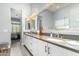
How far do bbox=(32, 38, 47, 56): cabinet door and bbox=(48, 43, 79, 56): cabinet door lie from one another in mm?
123

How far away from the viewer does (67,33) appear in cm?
200

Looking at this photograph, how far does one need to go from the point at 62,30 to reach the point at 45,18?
13.7 inches

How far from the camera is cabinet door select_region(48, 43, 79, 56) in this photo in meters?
1.45

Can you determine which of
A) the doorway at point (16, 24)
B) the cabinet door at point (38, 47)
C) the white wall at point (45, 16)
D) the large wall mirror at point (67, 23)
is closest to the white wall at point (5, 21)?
the doorway at point (16, 24)

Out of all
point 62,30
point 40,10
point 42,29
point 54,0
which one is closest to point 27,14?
point 40,10

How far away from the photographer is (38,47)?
6.73ft

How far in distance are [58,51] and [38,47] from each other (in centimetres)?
51

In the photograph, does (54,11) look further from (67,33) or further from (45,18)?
(67,33)

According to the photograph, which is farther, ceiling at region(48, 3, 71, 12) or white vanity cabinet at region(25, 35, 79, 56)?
ceiling at region(48, 3, 71, 12)

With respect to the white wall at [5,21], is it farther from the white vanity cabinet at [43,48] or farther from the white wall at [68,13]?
the white wall at [68,13]

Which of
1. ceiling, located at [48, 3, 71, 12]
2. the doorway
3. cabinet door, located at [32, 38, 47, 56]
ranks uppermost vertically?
ceiling, located at [48, 3, 71, 12]

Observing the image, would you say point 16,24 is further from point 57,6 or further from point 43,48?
point 57,6

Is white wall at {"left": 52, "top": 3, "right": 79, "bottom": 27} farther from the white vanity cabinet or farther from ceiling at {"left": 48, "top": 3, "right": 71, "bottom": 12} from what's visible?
the white vanity cabinet

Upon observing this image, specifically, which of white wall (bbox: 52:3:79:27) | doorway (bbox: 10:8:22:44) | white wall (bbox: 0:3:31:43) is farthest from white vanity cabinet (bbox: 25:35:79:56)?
white wall (bbox: 52:3:79:27)
